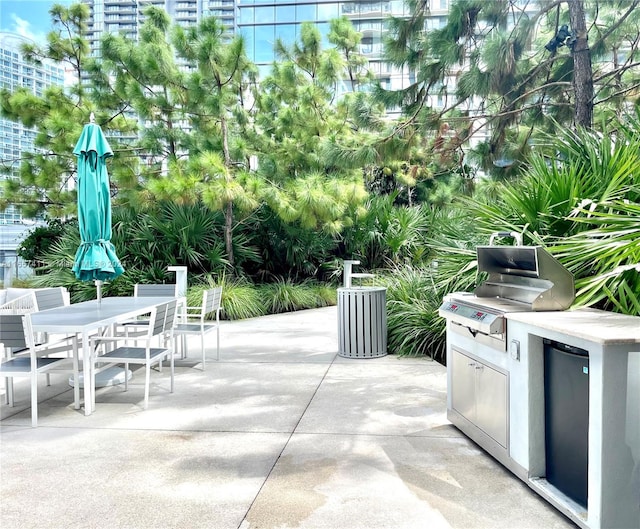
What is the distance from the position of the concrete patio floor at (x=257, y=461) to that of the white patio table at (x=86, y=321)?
0.25 meters

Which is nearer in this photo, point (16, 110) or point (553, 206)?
point (553, 206)

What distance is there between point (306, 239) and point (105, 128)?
16.7 feet

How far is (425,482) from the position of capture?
2898 mm

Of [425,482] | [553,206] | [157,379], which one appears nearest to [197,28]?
[157,379]

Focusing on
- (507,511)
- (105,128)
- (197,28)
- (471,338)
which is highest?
(197,28)

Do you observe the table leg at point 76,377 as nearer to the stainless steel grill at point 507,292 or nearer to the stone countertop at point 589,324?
the stainless steel grill at point 507,292

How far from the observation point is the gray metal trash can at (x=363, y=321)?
6117 millimetres

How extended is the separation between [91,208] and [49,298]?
1.34 meters

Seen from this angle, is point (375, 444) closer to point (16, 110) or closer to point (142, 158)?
point (142, 158)

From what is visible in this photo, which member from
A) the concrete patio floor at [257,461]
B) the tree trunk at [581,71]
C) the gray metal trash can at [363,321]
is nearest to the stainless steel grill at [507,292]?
the concrete patio floor at [257,461]

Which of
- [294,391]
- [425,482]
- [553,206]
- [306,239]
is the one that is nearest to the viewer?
[425,482]

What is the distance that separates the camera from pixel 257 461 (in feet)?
10.5

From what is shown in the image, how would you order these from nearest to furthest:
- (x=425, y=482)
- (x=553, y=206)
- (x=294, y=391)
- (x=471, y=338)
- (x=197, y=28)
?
(x=425, y=482)
(x=471, y=338)
(x=553, y=206)
(x=294, y=391)
(x=197, y=28)

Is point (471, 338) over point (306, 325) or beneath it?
over
